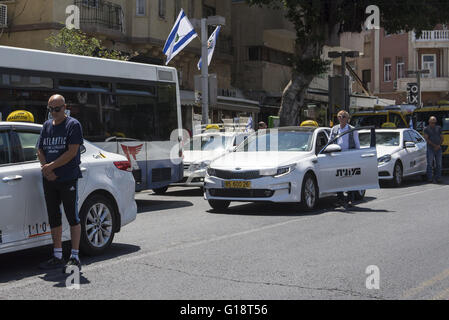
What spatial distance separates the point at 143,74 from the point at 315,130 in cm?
364

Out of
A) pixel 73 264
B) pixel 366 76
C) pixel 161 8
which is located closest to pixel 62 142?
pixel 73 264

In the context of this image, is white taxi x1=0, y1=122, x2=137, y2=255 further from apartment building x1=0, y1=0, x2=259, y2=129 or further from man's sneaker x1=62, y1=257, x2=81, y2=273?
apartment building x1=0, y1=0, x2=259, y2=129

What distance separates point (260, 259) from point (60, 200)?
228 cm

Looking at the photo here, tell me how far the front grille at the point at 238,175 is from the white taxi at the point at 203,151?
13.9 feet

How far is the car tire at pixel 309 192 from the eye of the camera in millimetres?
12805

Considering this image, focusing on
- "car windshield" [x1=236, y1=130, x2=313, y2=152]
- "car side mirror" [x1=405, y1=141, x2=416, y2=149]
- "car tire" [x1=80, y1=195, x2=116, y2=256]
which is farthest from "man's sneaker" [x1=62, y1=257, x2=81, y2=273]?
"car side mirror" [x1=405, y1=141, x2=416, y2=149]

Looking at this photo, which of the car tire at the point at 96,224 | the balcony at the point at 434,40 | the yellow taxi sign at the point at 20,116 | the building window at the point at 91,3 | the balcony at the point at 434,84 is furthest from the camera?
the balcony at the point at 434,40

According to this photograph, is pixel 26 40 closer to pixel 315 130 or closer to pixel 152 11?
pixel 152 11

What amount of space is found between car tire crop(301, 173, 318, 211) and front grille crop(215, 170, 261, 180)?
35.5 inches

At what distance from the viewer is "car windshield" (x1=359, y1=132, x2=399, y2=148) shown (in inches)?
802

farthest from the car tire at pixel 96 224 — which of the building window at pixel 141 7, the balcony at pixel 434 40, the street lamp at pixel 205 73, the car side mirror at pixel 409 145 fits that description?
the balcony at pixel 434 40

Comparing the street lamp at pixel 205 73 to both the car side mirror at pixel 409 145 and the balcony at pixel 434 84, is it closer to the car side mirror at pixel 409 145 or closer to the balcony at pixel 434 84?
the car side mirror at pixel 409 145

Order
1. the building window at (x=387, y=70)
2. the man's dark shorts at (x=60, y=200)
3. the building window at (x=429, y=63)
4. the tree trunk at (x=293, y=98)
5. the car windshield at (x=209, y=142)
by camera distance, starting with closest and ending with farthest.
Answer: the man's dark shorts at (x=60, y=200)
the car windshield at (x=209, y=142)
the tree trunk at (x=293, y=98)
the building window at (x=429, y=63)
the building window at (x=387, y=70)

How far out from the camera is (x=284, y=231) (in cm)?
1048
